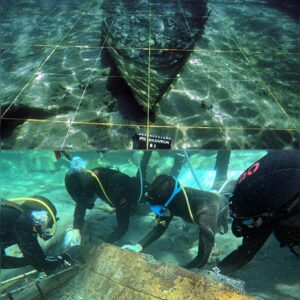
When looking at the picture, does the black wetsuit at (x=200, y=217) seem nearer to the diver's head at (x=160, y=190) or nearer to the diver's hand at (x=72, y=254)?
the diver's head at (x=160, y=190)

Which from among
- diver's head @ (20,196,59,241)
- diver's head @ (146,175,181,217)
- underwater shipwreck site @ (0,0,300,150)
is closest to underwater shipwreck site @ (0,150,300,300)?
diver's head @ (20,196,59,241)

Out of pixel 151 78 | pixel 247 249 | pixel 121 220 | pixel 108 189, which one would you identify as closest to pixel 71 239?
pixel 121 220

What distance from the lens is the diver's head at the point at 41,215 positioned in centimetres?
593

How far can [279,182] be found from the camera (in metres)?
3.92

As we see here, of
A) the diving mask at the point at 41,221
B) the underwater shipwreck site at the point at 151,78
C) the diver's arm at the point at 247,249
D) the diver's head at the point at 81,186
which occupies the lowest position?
the diver's head at the point at 81,186

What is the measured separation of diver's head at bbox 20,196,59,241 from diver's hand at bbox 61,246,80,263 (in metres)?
0.50

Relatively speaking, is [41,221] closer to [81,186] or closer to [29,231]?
[29,231]

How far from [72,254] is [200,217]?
8.88 feet

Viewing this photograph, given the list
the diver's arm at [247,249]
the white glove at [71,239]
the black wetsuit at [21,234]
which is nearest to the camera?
the diver's arm at [247,249]

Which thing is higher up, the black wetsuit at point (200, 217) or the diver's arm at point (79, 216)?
the black wetsuit at point (200, 217)

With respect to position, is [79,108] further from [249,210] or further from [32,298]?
[249,210]

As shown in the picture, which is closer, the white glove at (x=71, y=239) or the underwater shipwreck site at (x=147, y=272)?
the underwater shipwreck site at (x=147, y=272)

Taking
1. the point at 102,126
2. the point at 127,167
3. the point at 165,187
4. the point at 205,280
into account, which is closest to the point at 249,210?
the point at 205,280

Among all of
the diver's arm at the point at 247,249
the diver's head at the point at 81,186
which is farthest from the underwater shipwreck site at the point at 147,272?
the diver's head at the point at 81,186
